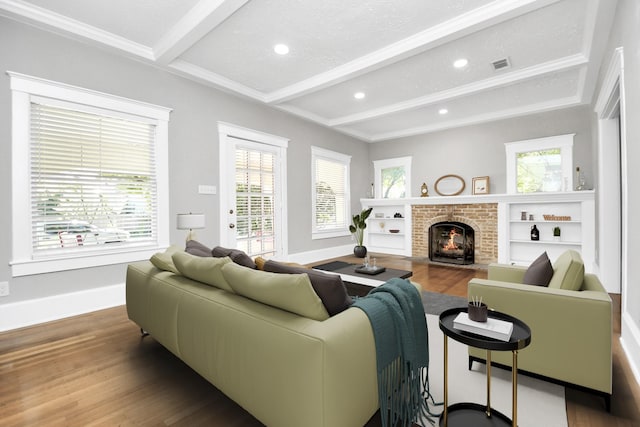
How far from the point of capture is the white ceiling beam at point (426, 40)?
2.82 m

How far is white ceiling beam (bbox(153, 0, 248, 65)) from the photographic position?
279cm

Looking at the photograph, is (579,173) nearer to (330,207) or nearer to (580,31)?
(580,31)

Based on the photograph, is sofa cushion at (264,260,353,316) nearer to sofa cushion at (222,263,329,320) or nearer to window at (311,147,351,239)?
sofa cushion at (222,263,329,320)

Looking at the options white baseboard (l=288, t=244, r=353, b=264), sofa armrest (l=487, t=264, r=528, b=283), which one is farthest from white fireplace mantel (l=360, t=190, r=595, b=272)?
sofa armrest (l=487, t=264, r=528, b=283)

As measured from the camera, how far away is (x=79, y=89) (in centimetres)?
333

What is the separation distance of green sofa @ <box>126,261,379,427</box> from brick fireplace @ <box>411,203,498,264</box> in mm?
5609

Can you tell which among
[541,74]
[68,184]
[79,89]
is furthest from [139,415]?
[541,74]

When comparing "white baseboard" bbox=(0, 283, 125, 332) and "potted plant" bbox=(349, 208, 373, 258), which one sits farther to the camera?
"potted plant" bbox=(349, 208, 373, 258)

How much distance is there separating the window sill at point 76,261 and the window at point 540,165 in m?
6.38

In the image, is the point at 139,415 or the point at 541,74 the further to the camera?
the point at 541,74

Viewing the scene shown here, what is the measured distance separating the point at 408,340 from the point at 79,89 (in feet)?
13.3

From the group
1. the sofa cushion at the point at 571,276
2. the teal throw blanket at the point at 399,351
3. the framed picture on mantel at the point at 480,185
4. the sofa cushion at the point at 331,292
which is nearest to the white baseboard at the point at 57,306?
the sofa cushion at the point at 331,292

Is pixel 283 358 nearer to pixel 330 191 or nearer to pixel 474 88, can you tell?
pixel 474 88

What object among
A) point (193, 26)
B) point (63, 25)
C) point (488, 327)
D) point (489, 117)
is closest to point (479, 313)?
point (488, 327)
